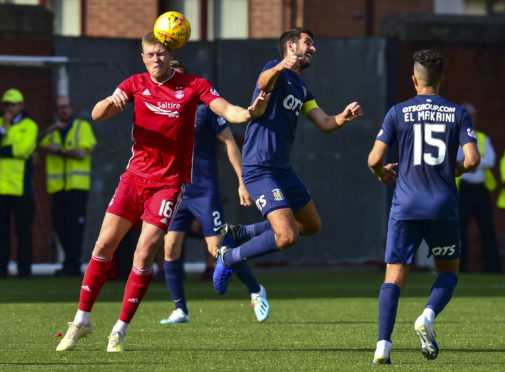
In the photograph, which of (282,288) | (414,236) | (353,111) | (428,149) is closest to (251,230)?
(353,111)

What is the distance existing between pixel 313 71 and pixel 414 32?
1.77 metres

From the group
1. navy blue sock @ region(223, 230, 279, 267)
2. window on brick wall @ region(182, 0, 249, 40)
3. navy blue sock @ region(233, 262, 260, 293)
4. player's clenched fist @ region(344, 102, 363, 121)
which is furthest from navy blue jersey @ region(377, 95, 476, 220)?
window on brick wall @ region(182, 0, 249, 40)

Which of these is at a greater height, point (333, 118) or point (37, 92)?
point (333, 118)

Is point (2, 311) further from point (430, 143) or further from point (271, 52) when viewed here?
point (271, 52)

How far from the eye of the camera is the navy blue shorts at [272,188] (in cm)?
929

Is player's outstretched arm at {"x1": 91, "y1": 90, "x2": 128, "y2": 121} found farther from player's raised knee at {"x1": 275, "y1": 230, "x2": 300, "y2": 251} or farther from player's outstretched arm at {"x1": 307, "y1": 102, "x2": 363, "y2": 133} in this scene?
player's raised knee at {"x1": 275, "y1": 230, "x2": 300, "y2": 251}

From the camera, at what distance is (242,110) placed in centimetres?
Result: 791

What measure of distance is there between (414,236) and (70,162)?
9346 millimetres

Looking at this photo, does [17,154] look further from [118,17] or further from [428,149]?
[428,149]

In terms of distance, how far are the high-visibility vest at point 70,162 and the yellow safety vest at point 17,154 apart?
18.6 inches

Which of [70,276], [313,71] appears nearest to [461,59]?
[313,71]

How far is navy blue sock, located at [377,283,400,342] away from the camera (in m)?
7.29

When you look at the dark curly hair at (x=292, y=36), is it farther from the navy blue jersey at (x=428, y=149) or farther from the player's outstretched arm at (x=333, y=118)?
the navy blue jersey at (x=428, y=149)

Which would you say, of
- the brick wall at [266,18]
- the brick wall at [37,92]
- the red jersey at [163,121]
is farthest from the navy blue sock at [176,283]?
the brick wall at [266,18]
